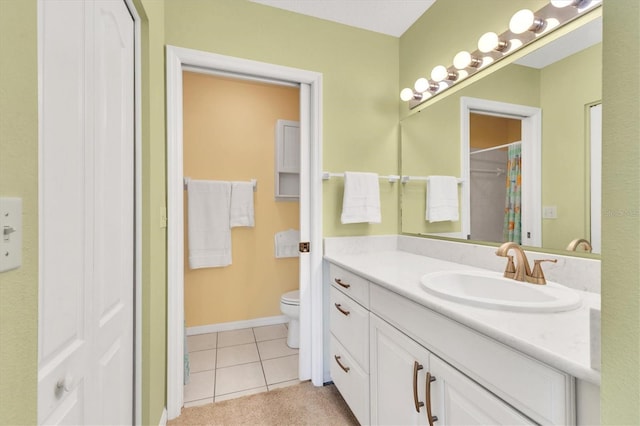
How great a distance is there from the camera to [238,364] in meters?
2.04

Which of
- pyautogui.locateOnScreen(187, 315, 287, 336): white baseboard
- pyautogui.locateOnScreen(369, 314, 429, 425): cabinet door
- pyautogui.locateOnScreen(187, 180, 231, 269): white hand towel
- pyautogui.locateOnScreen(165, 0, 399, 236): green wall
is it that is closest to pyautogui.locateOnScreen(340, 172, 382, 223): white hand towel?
pyautogui.locateOnScreen(165, 0, 399, 236): green wall

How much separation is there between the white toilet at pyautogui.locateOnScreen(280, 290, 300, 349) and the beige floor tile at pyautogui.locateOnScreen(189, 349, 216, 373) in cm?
59

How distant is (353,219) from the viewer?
1.78 m

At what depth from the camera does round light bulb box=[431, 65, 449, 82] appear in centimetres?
162

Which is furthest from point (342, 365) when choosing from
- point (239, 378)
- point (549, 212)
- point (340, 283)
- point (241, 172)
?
point (241, 172)

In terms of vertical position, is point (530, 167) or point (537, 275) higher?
point (530, 167)

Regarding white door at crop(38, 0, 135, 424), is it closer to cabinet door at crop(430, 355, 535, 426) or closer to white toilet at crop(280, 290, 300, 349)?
cabinet door at crop(430, 355, 535, 426)

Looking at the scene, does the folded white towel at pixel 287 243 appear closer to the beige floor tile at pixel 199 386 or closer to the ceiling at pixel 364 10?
the beige floor tile at pixel 199 386

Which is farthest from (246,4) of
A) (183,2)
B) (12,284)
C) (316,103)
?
(12,284)

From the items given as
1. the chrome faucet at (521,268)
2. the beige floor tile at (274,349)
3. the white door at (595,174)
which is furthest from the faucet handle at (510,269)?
the beige floor tile at (274,349)

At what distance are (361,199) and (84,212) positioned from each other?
1.39 metres

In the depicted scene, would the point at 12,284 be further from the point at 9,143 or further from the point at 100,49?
the point at 100,49

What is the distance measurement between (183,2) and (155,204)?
1.17 metres

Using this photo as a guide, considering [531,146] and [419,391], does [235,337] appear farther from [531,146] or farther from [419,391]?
[531,146]
